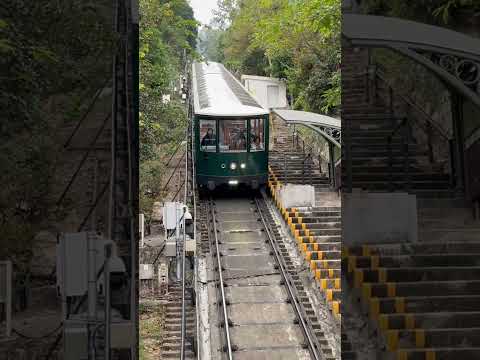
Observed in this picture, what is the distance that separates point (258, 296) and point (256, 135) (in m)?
4.62

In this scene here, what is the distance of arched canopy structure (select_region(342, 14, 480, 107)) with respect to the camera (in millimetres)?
5145

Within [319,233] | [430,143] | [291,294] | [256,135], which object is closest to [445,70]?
[430,143]

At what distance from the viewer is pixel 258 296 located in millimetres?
9922

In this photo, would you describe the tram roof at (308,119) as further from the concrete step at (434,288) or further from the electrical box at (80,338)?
the electrical box at (80,338)

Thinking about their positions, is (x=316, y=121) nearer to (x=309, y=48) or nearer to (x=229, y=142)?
(x=229, y=142)

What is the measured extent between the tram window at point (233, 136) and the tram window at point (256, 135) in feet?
0.53

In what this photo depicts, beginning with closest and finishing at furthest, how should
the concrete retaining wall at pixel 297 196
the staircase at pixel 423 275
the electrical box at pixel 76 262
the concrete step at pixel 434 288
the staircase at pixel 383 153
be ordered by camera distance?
the electrical box at pixel 76 262, the staircase at pixel 423 275, the concrete step at pixel 434 288, the staircase at pixel 383 153, the concrete retaining wall at pixel 297 196

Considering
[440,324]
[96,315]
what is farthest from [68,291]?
[440,324]

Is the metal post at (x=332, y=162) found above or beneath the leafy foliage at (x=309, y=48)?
beneath

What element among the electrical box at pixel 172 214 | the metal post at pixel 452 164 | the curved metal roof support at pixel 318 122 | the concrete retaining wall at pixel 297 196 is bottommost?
the electrical box at pixel 172 214

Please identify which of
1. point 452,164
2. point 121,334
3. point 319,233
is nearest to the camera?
point 121,334

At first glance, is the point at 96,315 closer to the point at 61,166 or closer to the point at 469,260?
the point at 61,166

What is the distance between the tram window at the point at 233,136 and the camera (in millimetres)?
13469

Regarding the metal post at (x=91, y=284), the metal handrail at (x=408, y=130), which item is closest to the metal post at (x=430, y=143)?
the metal handrail at (x=408, y=130)
